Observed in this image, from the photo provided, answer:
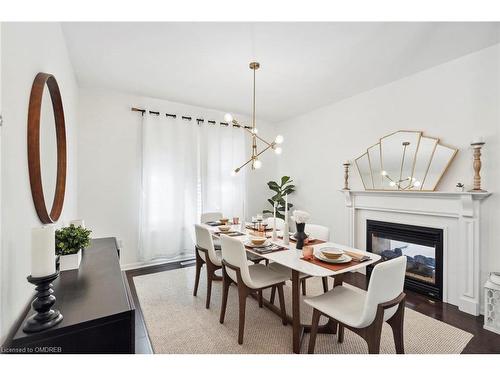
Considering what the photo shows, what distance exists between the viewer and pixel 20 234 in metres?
1.09

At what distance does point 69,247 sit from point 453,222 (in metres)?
3.51

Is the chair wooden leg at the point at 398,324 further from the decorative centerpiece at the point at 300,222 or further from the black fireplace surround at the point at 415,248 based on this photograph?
the black fireplace surround at the point at 415,248

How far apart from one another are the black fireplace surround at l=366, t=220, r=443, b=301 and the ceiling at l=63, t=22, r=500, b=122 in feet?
6.26

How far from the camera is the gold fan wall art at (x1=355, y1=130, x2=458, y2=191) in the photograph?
8.39ft

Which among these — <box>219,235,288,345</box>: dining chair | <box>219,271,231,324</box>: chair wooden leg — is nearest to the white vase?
<box>219,235,288,345</box>: dining chair

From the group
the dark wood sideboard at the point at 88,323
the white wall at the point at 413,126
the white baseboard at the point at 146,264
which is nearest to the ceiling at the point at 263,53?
the white wall at the point at 413,126

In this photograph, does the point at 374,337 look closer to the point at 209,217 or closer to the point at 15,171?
the point at 15,171

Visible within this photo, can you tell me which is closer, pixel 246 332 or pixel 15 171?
pixel 15 171

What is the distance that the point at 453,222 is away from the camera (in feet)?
8.03

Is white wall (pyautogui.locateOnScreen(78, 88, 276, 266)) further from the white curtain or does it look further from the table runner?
the table runner

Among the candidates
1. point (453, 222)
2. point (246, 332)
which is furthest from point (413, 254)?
point (246, 332)
